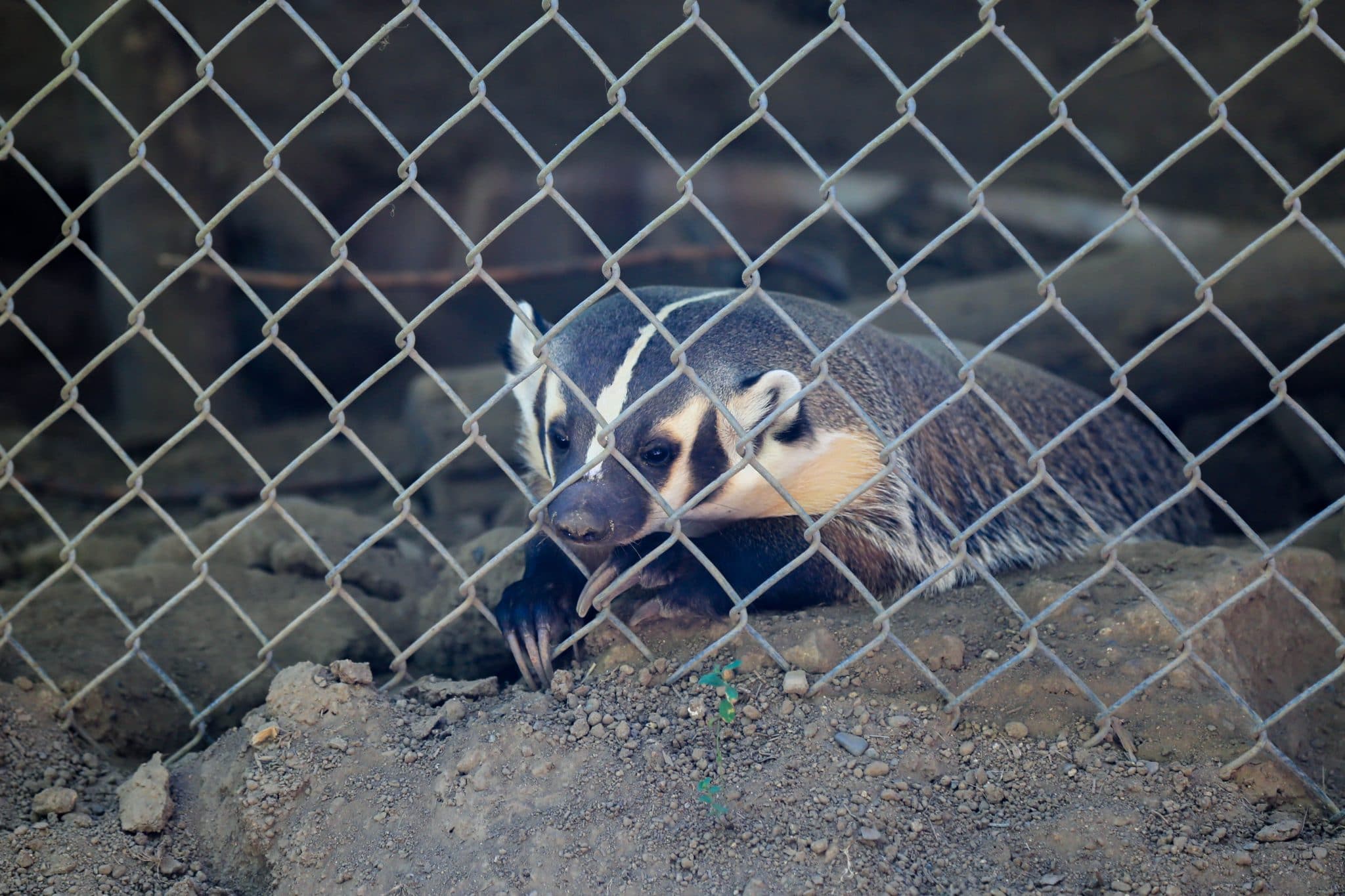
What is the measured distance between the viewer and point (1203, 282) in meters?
1.69

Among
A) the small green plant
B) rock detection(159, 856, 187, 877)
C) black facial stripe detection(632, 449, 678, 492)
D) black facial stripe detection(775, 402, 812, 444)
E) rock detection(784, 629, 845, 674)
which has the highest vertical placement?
rock detection(159, 856, 187, 877)

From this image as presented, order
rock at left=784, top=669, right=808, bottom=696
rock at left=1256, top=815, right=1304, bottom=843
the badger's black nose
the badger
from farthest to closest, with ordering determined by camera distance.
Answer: the badger → the badger's black nose → rock at left=784, top=669, right=808, bottom=696 → rock at left=1256, top=815, right=1304, bottom=843

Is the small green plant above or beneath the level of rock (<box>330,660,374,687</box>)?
beneath

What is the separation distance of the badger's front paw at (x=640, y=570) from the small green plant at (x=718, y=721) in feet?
0.86

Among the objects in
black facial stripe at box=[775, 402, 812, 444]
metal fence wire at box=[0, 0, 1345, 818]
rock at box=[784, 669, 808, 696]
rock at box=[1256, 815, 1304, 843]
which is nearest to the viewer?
metal fence wire at box=[0, 0, 1345, 818]

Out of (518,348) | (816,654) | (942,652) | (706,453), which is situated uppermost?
(518,348)

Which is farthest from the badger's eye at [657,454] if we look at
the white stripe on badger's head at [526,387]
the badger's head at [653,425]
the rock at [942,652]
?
the rock at [942,652]

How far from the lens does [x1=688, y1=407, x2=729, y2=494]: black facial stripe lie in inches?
94.2

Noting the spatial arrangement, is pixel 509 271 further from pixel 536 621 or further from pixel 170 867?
pixel 170 867

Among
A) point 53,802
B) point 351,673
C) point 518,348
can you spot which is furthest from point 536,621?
point 53,802

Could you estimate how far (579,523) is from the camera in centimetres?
211

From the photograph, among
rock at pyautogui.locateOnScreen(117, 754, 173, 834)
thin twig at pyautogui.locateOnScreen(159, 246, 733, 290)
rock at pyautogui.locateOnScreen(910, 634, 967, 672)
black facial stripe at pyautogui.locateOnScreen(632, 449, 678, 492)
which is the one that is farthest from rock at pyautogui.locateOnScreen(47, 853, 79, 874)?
thin twig at pyautogui.locateOnScreen(159, 246, 733, 290)

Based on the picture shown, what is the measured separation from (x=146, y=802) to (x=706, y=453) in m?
1.22

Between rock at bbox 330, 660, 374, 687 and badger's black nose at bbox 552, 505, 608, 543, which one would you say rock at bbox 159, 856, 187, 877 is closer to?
rock at bbox 330, 660, 374, 687
